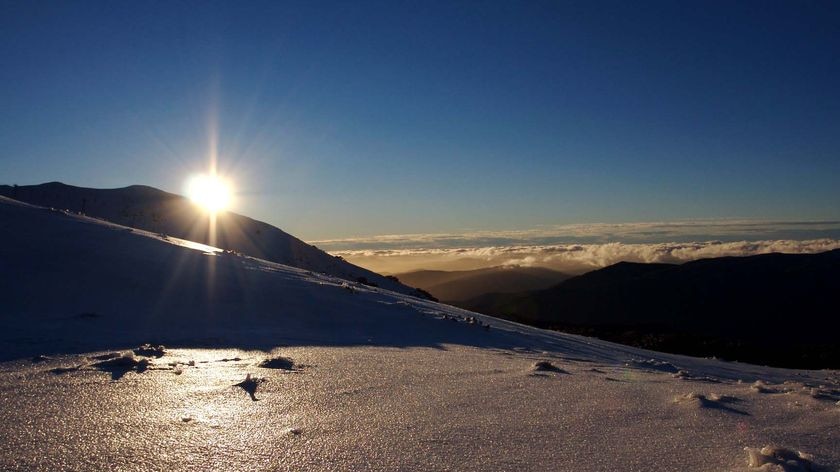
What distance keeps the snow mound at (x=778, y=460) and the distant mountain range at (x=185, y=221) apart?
59.4ft

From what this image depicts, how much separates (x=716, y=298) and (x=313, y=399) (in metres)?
42.7

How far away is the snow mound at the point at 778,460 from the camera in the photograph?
231 centimetres

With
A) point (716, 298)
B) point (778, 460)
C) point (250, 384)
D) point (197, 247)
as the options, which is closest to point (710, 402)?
point (778, 460)

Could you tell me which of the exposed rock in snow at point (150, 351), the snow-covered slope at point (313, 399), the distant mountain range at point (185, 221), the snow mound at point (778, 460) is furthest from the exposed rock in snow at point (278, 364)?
the distant mountain range at point (185, 221)

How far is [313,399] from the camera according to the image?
3426 mm

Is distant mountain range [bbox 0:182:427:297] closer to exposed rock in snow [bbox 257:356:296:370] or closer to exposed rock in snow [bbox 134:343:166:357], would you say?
exposed rock in snow [bbox 134:343:166:357]

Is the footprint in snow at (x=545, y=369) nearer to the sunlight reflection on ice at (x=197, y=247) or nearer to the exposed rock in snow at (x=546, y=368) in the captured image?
the exposed rock in snow at (x=546, y=368)

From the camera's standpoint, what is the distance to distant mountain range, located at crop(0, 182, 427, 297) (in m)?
21.0

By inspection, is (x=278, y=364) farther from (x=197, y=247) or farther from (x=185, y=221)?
(x=185, y=221)

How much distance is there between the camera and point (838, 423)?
310cm

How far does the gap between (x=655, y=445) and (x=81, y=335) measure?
190 inches

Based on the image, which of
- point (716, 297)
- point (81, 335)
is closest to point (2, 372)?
point (81, 335)

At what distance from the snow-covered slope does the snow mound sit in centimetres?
1

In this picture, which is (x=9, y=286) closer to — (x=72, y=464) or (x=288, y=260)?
(x=72, y=464)
